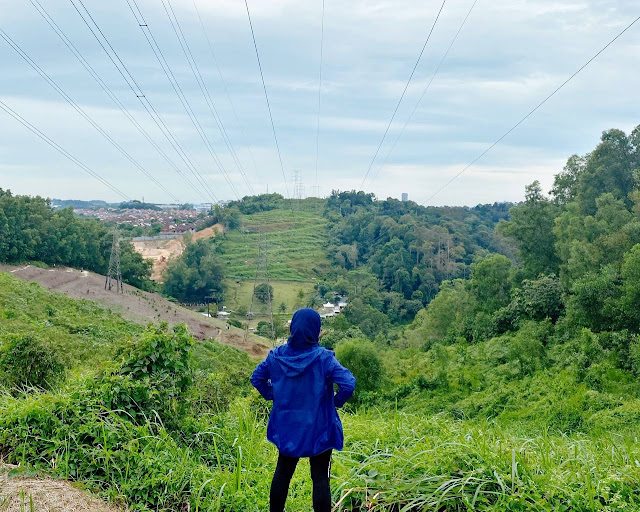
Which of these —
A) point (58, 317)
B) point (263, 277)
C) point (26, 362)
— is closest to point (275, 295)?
point (263, 277)

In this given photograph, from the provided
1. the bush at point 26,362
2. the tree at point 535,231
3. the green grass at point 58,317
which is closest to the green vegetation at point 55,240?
the green grass at point 58,317

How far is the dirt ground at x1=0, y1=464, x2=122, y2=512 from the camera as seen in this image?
361cm

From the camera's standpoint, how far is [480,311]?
34062 millimetres

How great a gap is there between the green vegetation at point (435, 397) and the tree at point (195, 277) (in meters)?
10.1

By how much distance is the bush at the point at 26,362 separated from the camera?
7500 millimetres

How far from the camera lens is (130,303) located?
139 ft

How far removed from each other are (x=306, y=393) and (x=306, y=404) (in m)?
0.07

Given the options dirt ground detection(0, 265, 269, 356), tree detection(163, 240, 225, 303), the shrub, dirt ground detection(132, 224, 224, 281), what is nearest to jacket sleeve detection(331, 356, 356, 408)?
dirt ground detection(0, 265, 269, 356)

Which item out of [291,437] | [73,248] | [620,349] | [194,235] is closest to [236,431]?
[291,437]

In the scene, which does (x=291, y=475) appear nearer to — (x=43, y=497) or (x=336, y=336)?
(x=43, y=497)

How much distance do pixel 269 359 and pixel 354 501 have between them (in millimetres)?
1433

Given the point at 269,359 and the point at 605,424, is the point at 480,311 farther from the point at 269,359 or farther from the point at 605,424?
the point at 269,359

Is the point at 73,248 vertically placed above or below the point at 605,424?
above

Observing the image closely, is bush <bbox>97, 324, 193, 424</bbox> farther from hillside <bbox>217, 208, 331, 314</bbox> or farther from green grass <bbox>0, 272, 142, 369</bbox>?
hillside <bbox>217, 208, 331, 314</bbox>
